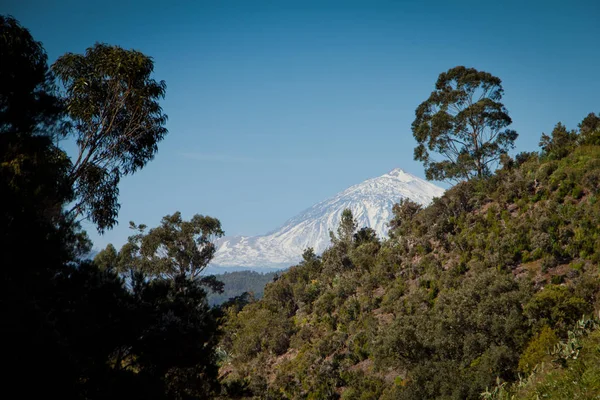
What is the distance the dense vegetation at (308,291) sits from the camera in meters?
7.75

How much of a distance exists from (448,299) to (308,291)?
13320mm

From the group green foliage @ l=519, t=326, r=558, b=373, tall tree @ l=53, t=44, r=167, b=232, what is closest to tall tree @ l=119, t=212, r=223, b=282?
tall tree @ l=53, t=44, r=167, b=232

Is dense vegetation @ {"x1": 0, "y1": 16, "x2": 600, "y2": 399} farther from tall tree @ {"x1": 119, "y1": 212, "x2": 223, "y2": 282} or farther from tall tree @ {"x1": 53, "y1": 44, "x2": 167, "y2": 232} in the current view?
tall tree @ {"x1": 119, "y1": 212, "x2": 223, "y2": 282}

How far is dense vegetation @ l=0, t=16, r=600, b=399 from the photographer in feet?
25.4

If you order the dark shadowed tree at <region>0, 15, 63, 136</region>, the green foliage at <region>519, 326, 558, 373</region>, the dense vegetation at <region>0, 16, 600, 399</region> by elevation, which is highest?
the dark shadowed tree at <region>0, 15, 63, 136</region>

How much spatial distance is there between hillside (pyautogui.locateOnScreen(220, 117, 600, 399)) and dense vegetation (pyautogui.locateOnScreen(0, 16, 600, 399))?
9cm

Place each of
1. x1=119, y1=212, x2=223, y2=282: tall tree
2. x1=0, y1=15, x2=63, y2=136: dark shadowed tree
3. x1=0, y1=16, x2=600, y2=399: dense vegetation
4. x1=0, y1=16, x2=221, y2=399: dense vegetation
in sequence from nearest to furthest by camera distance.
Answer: x1=0, y1=16, x2=221, y2=399: dense vegetation, x1=0, y1=16, x2=600, y2=399: dense vegetation, x1=0, y1=15, x2=63, y2=136: dark shadowed tree, x1=119, y1=212, x2=223, y2=282: tall tree

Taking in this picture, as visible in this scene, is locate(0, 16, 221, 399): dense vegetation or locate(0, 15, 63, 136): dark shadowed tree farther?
locate(0, 15, 63, 136): dark shadowed tree

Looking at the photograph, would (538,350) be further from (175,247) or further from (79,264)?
(175,247)

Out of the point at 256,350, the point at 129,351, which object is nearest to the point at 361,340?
the point at 256,350

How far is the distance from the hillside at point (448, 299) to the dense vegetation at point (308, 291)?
0.09 meters

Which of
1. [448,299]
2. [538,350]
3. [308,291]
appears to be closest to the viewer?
[538,350]

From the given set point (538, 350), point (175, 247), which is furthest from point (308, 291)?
point (538, 350)

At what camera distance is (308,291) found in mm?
29438
